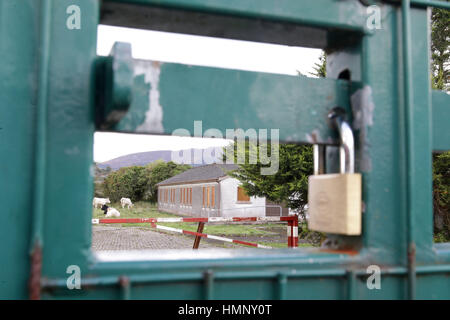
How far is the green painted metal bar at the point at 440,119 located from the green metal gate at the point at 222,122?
1 centimetres

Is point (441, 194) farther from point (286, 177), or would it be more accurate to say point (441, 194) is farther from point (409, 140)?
point (409, 140)

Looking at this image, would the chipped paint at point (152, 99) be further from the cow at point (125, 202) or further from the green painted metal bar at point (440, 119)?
the cow at point (125, 202)

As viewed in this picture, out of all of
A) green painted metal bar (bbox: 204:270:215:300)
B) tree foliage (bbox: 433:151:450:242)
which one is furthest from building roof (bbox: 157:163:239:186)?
green painted metal bar (bbox: 204:270:215:300)

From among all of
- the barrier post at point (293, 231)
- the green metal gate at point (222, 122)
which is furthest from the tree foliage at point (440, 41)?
the green metal gate at point (222, 122)

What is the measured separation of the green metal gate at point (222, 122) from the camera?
1.98 meters

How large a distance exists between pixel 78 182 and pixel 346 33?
1886mm

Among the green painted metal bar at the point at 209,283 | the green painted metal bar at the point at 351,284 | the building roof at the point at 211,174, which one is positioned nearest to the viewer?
the green painted metal bar at the point at 209,283

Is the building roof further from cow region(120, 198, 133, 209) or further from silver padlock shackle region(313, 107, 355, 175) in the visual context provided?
silver padlock shackle region(313, 107, 355, 175)

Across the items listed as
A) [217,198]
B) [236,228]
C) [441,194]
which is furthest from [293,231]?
[217,198]

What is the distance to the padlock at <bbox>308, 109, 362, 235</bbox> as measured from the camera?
230 centimetres

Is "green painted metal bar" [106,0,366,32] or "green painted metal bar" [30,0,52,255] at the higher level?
"green painted metal bar" [106,0,366,32]

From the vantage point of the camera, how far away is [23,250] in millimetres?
1956

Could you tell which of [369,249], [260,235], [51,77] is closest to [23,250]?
[51,77]

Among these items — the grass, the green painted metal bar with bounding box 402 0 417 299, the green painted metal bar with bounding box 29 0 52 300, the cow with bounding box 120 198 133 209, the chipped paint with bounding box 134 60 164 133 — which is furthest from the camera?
the cow with bounding box 120 198 133 209
